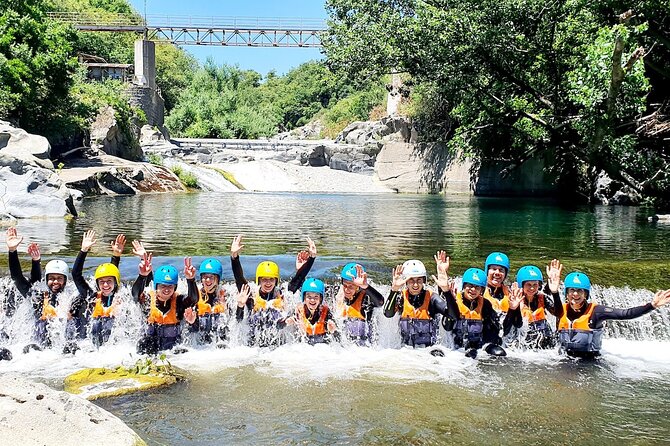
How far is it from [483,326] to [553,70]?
14.7 m

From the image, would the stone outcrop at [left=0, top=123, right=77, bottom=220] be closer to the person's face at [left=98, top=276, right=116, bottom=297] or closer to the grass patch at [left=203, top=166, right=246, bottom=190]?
the person's face at [left=98, top=276, right=116, bottom=297]

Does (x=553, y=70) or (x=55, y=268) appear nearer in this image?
(x=55, y=268)

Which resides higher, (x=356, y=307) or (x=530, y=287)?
(x=530, y=287)

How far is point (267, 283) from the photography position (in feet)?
25.7

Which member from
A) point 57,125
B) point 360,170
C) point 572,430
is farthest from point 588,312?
point 360,170

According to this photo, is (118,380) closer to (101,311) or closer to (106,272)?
(101,311)

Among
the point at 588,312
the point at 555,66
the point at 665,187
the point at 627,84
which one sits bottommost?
the point at 588,312

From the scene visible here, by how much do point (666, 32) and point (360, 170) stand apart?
900 inches

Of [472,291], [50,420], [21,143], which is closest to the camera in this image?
[50,420]

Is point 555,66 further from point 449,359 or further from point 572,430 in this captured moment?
point 572,430

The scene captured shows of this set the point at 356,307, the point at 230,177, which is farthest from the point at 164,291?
the point at 230,177

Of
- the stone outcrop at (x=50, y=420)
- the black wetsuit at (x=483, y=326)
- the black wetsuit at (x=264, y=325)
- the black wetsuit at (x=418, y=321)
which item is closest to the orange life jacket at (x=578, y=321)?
the black wetsuit at (x=483, y=326)

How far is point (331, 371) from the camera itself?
682 cm

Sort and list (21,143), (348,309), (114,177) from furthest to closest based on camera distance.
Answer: (114,177)
(21,143)
(348,309)
